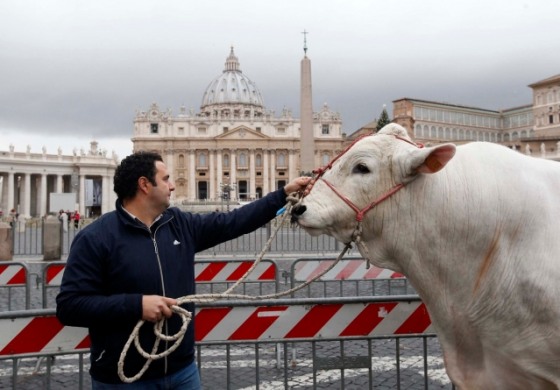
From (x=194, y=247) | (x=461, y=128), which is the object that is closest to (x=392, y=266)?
(x=194, y=247)

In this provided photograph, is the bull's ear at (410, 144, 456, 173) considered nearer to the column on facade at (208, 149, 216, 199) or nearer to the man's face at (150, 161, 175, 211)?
the man's face at (150, 161, 175, 211)

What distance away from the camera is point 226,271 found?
656cm

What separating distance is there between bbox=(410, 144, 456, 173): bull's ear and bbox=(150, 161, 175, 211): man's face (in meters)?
1.12

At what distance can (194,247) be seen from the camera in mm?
2643

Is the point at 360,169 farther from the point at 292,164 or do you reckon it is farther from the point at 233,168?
the point at 292,164

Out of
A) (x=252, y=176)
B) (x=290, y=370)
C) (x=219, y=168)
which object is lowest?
(x=290, y=370)

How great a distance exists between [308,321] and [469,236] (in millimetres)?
1543

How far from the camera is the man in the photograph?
86.9 inches

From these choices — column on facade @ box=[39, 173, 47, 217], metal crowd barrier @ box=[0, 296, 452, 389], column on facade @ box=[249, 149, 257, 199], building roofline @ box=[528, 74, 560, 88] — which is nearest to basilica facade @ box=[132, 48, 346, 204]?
column on facade @ box=[249, 149, 257, 199]

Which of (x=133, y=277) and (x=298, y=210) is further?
(x=133, y=277)

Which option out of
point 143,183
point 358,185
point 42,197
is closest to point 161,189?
point 143,183

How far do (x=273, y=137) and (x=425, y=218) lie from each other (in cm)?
9194

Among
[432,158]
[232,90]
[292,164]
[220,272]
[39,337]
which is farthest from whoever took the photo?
[232,90]

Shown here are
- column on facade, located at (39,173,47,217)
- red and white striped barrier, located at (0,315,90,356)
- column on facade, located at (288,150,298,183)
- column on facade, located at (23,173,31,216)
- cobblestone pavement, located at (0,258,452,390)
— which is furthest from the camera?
column on facade, located at (288,150,298,183)
